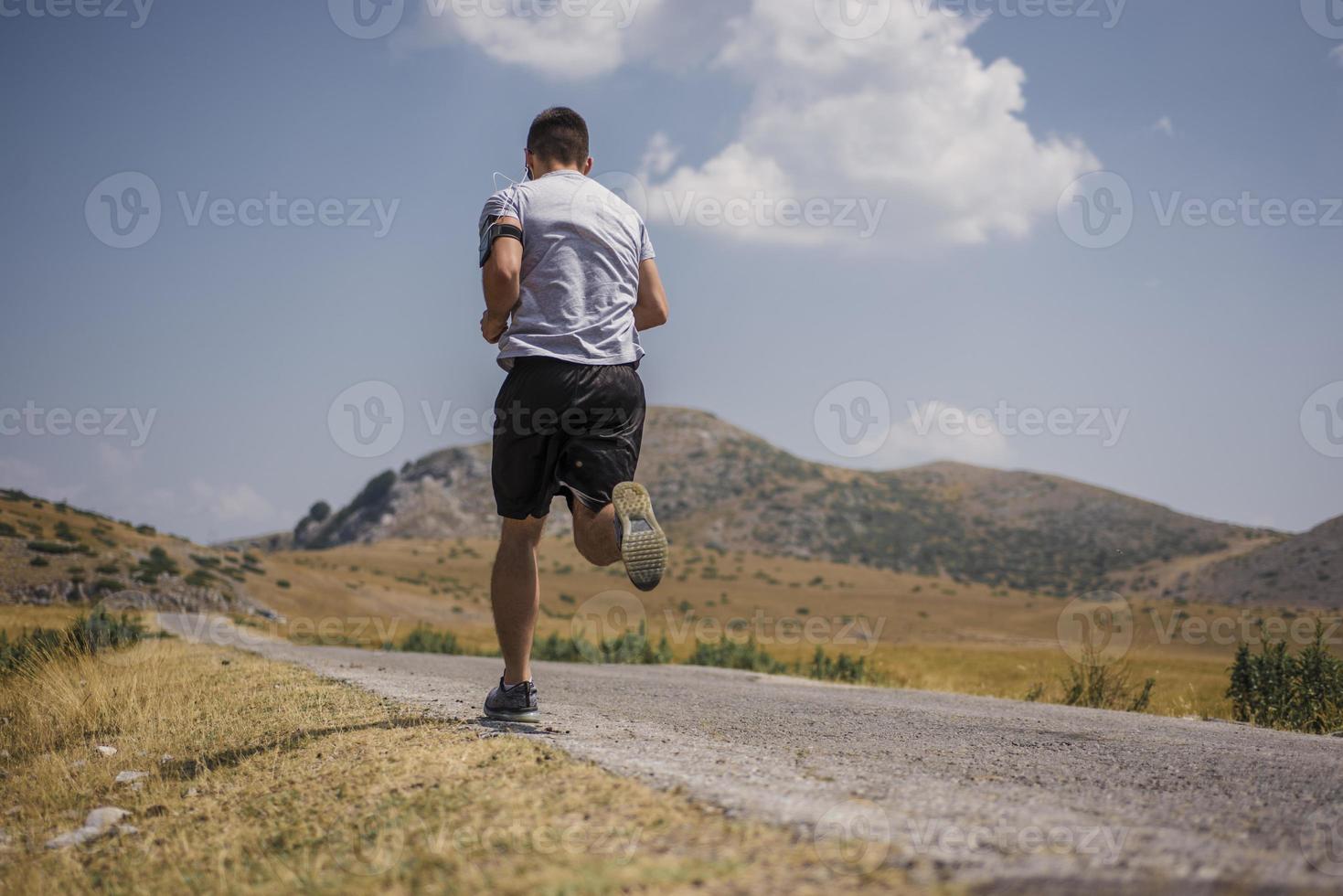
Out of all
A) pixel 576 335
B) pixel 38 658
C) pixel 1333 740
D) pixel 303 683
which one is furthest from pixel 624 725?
pixel 38 658

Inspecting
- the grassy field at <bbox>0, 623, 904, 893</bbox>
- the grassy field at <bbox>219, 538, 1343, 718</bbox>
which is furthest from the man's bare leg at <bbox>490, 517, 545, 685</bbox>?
the grassy field at <bbox>219, 538, 1343, 718</bbox>

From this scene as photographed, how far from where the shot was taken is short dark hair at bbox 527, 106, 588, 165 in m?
3.94

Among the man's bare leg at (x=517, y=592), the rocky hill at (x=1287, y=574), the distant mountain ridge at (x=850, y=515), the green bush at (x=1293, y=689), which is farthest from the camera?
the distant mountain ridge at (x=850, y=515)

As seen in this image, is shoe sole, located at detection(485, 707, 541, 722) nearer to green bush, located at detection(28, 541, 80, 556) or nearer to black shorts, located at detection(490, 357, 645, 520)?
black shorts, located at detection(490, 357, 645, 520)

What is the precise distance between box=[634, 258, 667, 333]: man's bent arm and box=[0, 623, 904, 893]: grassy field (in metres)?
1.86

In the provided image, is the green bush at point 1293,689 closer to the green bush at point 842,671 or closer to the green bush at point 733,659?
the green bush at point 842,671

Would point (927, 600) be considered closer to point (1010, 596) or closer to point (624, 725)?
point (1010, 596)

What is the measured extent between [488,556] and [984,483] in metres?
55.6

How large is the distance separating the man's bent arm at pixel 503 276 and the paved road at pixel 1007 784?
168cm

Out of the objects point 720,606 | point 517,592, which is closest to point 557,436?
point 517,592

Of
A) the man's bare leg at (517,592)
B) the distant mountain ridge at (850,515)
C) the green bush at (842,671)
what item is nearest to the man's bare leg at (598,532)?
the man's bare leg at (517,592)

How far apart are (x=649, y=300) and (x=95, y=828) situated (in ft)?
9.57

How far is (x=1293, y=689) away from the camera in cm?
723

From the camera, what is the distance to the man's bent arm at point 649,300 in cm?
403
